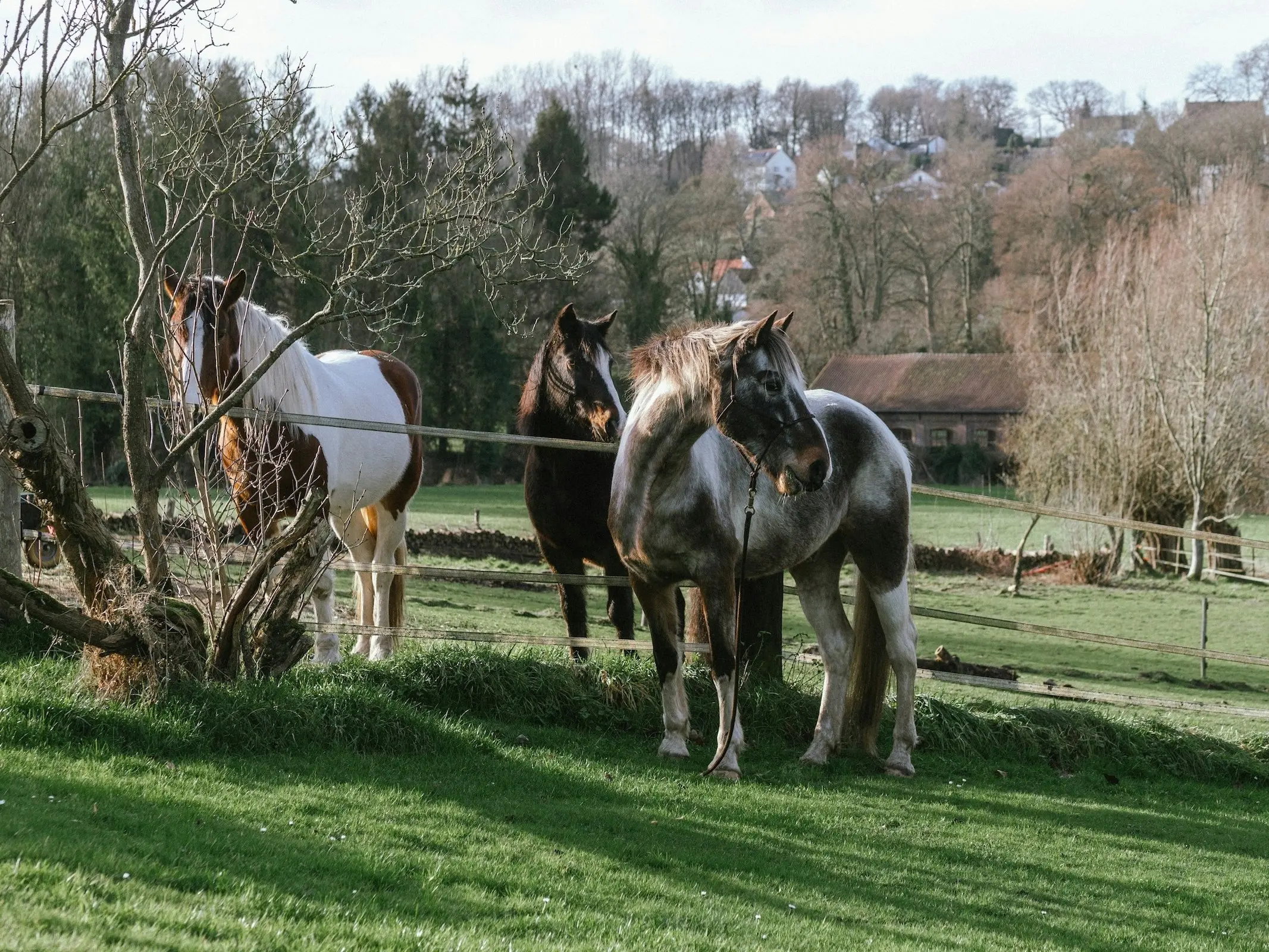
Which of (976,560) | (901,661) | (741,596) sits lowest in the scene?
(976,560)

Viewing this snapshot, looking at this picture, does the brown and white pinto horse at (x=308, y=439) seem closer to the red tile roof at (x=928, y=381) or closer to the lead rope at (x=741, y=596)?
the lead rope at (x=741, y=596)

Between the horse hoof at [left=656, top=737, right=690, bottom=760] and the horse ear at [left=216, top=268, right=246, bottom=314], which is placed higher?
the horse ear at [left=216, top=268, right=246, bottom=314]

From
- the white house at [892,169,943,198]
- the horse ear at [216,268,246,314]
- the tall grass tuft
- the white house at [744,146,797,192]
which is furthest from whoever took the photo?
the white house at [744,146,797,192]

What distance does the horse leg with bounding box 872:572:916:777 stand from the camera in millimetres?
6625

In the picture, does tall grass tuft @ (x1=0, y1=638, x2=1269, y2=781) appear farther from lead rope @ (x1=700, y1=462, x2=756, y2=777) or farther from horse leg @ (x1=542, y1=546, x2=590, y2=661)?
lead rope @ (x1=700, y1=462, x2=756, y2=777)

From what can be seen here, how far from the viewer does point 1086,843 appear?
561 centimetres

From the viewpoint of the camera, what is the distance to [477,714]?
6.75m

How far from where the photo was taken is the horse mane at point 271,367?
667 cm

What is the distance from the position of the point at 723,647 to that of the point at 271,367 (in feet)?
9.72

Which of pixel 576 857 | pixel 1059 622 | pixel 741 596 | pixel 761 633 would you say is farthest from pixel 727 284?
pixel 576 857

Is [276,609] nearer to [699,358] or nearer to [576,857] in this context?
[576,857]

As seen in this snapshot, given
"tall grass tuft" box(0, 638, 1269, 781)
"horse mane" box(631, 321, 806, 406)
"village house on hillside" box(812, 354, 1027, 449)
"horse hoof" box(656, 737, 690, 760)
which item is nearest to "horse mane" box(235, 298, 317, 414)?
"tall grass tuft" box(0, 638, 1269, 781)

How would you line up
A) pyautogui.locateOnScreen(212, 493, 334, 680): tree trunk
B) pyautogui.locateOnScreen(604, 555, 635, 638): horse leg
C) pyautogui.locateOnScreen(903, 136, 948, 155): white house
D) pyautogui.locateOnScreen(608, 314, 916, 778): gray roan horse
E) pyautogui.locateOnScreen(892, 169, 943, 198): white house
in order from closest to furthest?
pyautogui.locateOnScreen(608, 314, 916, 778): gray roan horse < pyautogui.locateOnScreen(212, 493, 334, 680): tree trunk < pyautogui.locateOnScreen(604, 555, 635, 638): horse leg < pyautogui.locateOnScreen(892, 169, 943, 198): white house < pyautogui.locateOnScreen(903, 136, 948, 155): white house

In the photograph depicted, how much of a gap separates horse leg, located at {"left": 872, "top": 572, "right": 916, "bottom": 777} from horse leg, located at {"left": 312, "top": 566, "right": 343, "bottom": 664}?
10.5ft
